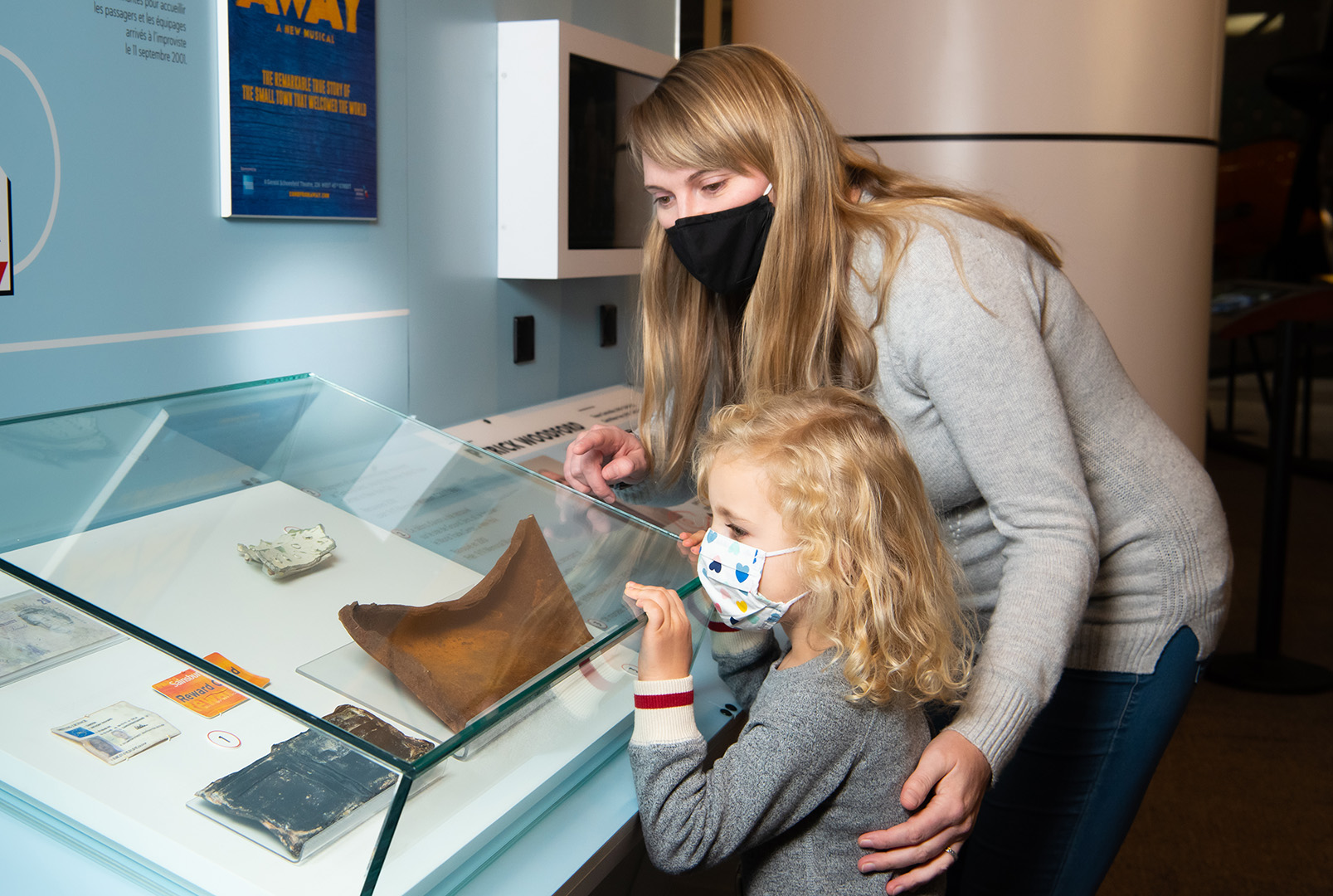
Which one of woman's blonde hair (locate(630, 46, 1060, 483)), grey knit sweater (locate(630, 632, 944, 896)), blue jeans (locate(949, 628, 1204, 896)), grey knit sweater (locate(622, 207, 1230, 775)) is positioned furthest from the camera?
blue jeans (locate(949, 628, 1204, 896))

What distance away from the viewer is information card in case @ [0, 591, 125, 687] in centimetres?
99

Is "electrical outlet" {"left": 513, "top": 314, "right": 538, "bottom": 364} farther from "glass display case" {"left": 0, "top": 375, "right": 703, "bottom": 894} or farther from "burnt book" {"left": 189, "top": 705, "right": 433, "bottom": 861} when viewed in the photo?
"burnt book" {"left": 189, "top": 705, "right": 433, "bottom": 861}

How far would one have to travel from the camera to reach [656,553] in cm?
130

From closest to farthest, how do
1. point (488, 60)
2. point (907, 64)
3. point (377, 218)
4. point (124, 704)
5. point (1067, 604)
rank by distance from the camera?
point (124, 704) < point (1067, 604) < point (377, 218) < point (488, 60) < point (907, 64)

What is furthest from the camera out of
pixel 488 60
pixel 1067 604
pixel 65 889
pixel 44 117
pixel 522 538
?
pixel 488 60

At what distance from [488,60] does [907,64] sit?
0.98m

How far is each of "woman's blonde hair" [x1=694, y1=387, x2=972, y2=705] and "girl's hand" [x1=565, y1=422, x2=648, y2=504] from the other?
1.41 ft

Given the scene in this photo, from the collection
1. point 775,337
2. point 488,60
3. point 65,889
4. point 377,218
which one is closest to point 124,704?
point 65,889

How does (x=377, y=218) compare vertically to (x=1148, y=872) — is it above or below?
above

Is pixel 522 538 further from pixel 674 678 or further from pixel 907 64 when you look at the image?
pixel 907 64

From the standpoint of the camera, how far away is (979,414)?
113cm

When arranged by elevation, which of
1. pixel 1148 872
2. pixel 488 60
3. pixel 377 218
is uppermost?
pixel 488 60

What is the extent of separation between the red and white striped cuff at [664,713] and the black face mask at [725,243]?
1.79 ft

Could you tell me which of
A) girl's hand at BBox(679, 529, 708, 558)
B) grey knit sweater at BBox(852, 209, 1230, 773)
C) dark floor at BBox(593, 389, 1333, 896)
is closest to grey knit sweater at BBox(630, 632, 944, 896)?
grey knit sweater at BBox(852, 209, 1230, 773)
